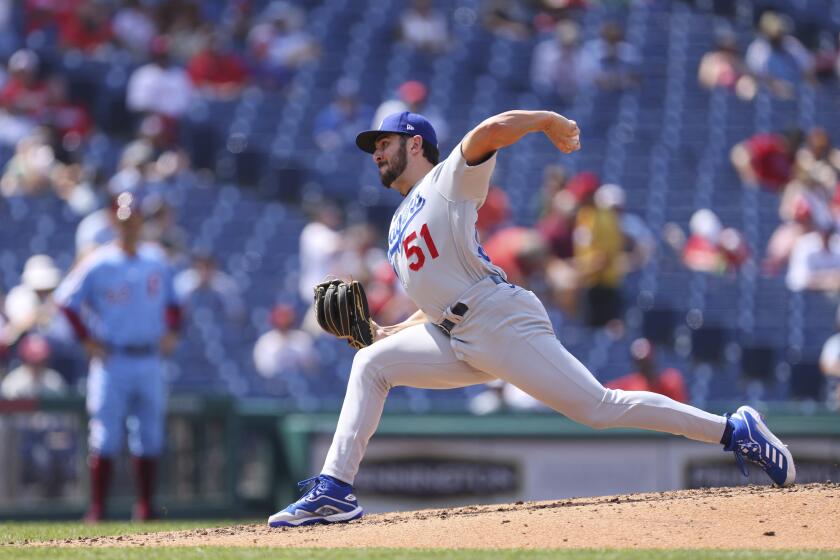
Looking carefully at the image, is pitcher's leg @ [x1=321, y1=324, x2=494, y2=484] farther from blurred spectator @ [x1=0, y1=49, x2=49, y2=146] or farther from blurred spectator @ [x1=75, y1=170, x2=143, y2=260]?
blurred spectator @ [x1=0, y1=49, x2=49, y2=146]

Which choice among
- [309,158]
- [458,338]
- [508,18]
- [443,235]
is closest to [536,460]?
[458,338]

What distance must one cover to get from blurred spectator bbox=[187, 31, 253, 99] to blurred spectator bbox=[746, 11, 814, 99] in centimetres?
531

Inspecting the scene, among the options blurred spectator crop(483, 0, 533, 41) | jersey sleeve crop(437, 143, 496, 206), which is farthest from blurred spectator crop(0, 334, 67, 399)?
blurred spectator crop(483, 0, 533, 41)

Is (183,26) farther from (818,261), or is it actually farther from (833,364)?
(833,364)

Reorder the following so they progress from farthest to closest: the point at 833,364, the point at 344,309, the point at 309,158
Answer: the point at 309,158 → the point at 833,364 → the point at 344,309

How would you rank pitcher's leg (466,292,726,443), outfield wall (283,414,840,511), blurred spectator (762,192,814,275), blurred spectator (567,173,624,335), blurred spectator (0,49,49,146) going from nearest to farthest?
pitcher's leg (466,292,726,443)
outfield wall (283,414,840,511)
blurred spectator (567,173,624,335)
blurred spectator (762,192,814,275)
blurred spectator (0,49,49,146)

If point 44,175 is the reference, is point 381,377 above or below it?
below

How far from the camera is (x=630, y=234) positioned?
1122 centimetres

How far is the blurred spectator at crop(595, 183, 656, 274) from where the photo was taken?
36.4 feet

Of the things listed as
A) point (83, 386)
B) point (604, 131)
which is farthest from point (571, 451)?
point (604, 131)


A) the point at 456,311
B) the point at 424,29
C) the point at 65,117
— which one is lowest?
the point at 456,311

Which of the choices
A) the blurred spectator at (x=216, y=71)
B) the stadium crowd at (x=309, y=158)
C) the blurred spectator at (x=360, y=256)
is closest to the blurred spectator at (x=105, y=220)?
the stadium crowd at (x=309, y=158)

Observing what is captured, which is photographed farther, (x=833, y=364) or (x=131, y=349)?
(x=833, y=364)

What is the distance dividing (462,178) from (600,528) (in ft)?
4.40
